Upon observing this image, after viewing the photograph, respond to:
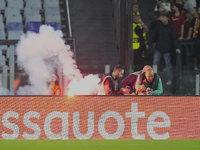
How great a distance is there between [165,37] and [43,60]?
356 centimetres

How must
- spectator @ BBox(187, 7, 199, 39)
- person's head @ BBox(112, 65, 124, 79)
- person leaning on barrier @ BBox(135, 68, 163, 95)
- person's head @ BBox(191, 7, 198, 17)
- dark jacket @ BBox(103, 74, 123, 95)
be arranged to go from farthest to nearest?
person's head @ BBox(191, 7, 198, 17)
spectator @ BBox(187, 7, 199, 39)
person's head @ BBox(112, 65, 124, 79)
person leaning on barrier @ BBox(135, 68, 163, 95)
dark jacket @ BBox(103, 74, 123, 95)

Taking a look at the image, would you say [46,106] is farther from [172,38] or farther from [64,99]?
[172,38]

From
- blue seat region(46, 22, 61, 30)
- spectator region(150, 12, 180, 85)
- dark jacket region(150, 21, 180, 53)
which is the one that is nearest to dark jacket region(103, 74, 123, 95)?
spectator region(150, 12, 180, 85)

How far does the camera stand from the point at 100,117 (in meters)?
7.40

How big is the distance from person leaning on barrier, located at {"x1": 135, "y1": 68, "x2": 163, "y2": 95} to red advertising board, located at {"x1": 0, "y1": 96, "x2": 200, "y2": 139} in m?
0.60

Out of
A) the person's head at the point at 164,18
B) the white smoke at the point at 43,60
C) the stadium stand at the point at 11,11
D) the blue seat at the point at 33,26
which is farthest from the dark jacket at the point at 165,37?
the stadium stand at the point at 11,11

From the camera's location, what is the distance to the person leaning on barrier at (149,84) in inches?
316

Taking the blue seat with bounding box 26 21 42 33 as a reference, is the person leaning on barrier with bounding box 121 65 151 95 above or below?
below

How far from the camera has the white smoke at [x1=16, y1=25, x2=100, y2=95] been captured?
29.6 feet

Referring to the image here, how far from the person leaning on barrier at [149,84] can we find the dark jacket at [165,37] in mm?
2946

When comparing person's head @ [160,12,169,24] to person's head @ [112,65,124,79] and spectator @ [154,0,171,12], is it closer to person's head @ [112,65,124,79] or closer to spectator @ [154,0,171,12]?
spectator @ [154,0,171,12]

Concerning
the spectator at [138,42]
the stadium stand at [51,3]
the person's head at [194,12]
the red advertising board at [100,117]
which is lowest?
the red advertising board at [100,117]

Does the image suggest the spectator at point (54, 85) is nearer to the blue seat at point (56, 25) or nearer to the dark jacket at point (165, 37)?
the dark jacket at point (165, 37)

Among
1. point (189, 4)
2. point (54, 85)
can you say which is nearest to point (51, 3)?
point (189, 4)
